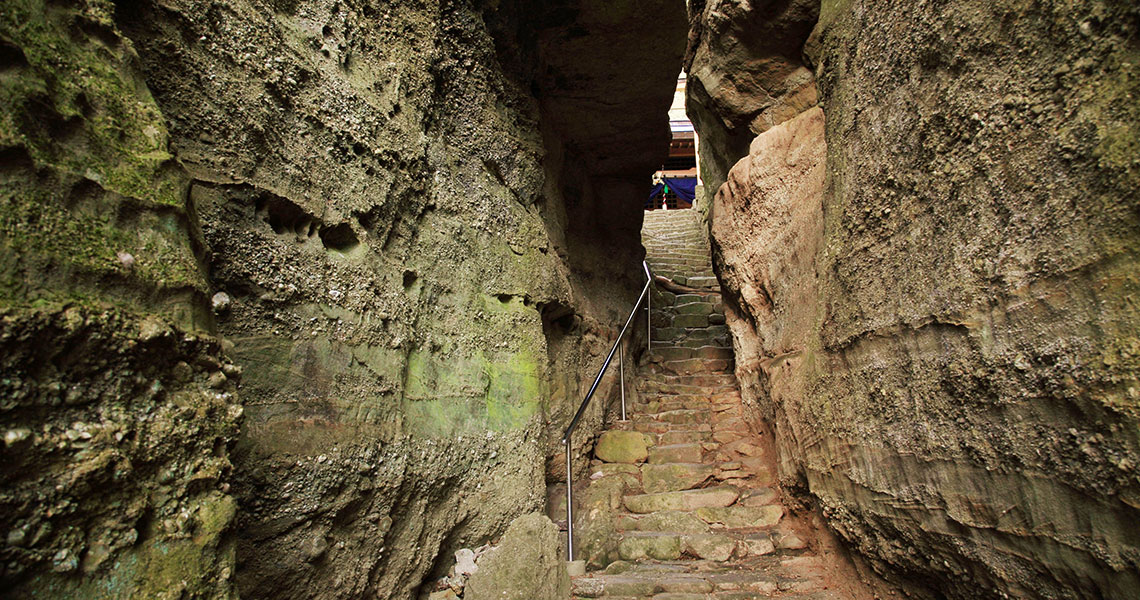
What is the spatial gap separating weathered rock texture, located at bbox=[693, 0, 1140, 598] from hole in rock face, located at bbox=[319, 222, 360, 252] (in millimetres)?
2552

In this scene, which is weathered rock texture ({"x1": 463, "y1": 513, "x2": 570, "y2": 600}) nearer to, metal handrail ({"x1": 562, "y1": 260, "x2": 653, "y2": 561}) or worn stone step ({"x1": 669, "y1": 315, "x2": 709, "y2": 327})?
metal handrail ({"x1": 562, "y1": 260, "x2": 653, "y2": 561})

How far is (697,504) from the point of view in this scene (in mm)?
4102

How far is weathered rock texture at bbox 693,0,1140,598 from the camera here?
58.4 inches

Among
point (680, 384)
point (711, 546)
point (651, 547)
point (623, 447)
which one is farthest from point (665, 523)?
point (680, 384)

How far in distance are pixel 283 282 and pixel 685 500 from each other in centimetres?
327

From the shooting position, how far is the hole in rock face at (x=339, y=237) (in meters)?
2.49

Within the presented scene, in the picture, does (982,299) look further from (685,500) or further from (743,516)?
(685,500)

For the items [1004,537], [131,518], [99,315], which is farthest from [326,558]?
[1004,537]

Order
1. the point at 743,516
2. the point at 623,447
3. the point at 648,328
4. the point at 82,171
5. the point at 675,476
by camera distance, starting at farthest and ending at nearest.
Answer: the point at 648,328
the point at 623,447
the point at 675,476
the point at 743,516
the point at 82,171

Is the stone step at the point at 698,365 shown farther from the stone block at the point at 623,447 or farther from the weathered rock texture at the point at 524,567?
the weathered rock texture at the point at 524,567

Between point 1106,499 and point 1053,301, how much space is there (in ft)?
1.87

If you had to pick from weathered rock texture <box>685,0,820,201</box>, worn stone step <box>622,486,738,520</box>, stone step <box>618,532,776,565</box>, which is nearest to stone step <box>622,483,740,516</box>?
worn stone step <box>622,486,738,520</box>

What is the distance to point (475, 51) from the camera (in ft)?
12.3

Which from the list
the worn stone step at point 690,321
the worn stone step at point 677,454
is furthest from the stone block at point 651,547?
the worn stone step at point 690,321
